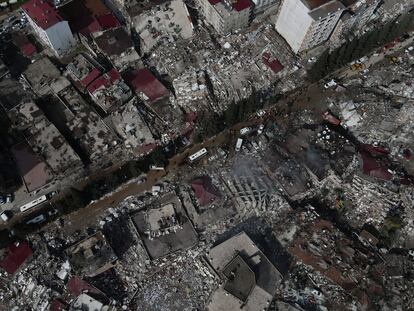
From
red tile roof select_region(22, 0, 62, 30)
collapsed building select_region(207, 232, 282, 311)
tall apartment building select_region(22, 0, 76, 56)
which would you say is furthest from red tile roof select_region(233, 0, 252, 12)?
collapsed building select_region(207, 232, 282, 311)

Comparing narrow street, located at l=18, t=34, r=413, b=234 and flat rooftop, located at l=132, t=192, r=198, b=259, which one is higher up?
narrow street, located at l=18, t=34, r=413, b=234

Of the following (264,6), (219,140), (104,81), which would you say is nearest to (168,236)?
(219,140)

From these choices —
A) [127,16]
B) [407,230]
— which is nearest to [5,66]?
[127,16]

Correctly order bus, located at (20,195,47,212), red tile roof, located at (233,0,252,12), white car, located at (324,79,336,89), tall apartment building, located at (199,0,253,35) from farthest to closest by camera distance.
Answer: white car, located at (324,79,336,89) < tall apartment building, located at (199,0,253,35) < red tile roof, located at (233,0,252,12) < bus, located at (20,195,47,212)

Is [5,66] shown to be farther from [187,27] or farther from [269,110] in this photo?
[269,110]

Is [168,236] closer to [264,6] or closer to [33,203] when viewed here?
[33,203]

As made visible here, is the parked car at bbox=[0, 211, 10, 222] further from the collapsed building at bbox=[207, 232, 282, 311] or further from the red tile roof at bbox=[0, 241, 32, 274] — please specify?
the collapsed building at bbox=[207, 232, 282, 311]
